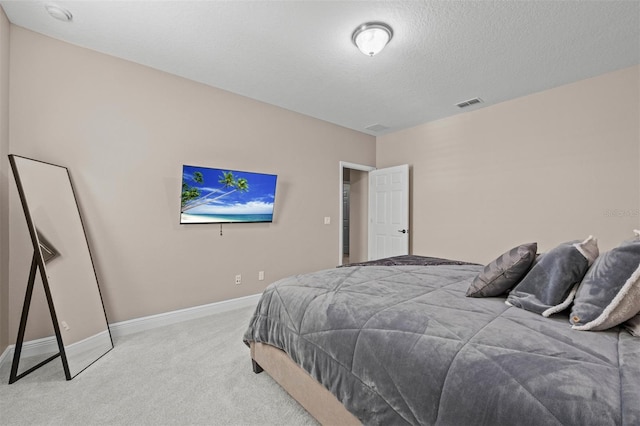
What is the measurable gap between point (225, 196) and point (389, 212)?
275 centimetres

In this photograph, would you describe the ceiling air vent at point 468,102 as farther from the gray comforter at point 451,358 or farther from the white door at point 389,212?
the gray comforter at point 451,358

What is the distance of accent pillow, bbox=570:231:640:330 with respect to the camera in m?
1.02

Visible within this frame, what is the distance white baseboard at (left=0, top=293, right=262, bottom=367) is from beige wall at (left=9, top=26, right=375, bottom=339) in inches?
2.6

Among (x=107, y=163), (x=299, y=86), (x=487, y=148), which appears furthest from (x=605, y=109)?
(x=107, y=163)

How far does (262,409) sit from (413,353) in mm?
1132

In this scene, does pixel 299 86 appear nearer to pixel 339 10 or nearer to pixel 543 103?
pixel 339 10

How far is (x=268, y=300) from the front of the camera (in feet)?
6.37

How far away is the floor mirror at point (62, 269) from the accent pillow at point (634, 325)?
3127 mm

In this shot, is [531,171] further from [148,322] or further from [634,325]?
[148,322]

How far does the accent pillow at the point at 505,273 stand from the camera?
1.47 meters

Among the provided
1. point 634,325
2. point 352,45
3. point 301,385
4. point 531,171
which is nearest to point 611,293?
point 634,325

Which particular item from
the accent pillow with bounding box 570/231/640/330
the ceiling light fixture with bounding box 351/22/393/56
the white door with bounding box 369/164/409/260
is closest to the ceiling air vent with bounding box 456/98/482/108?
the white door with bounding box 369/164/409/260

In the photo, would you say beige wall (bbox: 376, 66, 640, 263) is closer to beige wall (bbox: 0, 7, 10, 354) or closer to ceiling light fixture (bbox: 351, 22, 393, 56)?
ceiling light fixture (bbox: 351, 22, 393, 56)

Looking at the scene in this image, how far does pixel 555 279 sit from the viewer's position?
128 centimetres
